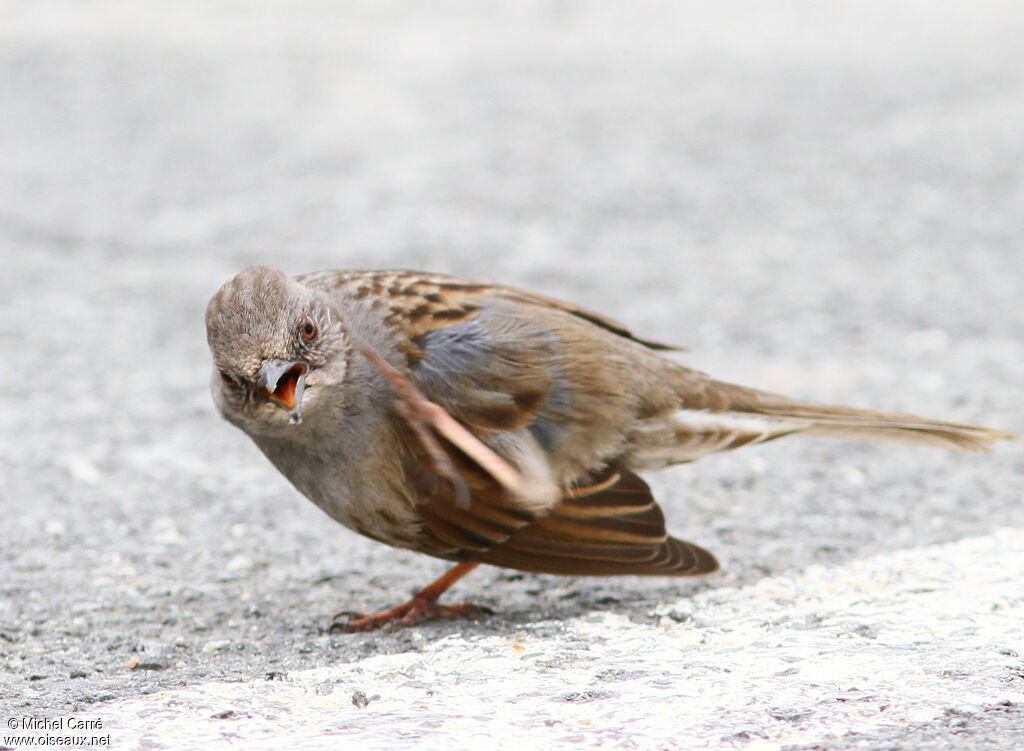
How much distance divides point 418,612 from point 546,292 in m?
3.30

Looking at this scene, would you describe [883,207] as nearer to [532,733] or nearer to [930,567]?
[930,567]

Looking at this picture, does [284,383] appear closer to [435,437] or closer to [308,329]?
[308,329]

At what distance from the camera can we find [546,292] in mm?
7191

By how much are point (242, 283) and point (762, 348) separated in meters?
3.25

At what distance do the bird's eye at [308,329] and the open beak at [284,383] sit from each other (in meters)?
0.08

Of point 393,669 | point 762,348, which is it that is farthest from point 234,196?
point 393,669

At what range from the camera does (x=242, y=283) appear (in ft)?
12.9

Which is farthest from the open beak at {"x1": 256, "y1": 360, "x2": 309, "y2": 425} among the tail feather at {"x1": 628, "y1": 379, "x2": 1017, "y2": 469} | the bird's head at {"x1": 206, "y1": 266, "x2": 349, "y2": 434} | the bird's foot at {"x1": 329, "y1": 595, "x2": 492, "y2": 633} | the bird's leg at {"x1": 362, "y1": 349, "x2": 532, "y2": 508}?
the tail feather at {"x1": 628, "y1": 379, "x2": 1017, "y2": 469}

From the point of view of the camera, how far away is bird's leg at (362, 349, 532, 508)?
4.01 meters

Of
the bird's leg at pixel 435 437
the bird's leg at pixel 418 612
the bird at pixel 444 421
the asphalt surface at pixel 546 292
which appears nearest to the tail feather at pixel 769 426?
the bird at pixel 444 421

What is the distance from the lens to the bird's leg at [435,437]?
4.01 meters

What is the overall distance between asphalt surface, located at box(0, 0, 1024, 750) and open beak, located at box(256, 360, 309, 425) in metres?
0.66

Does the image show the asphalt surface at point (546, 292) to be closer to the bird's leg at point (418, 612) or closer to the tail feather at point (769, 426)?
the bird's leg at point (418, 612)

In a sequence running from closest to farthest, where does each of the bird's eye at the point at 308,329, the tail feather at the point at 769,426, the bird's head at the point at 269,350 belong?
1. the bird's head at the point at 269,350
2. the bird's eye at the point at 308,329
3. the tail feather at the point at 769,426
